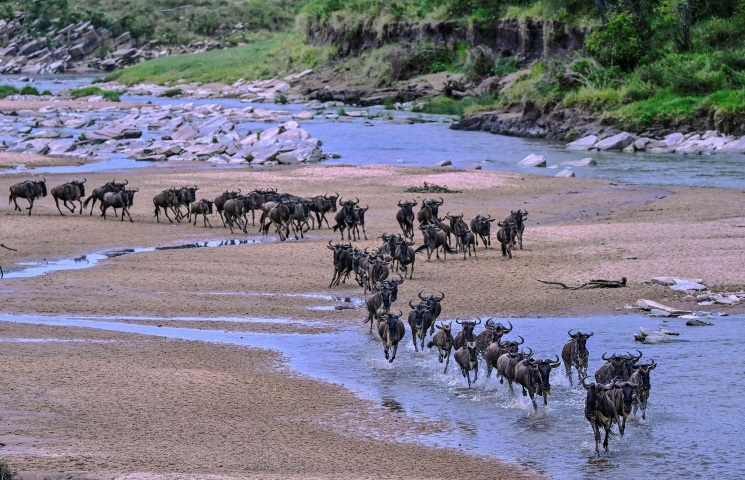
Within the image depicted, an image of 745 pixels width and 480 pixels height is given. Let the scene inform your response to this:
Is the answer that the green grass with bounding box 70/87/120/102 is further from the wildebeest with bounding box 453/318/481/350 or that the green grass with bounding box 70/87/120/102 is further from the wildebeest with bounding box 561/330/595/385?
the wildebeest with bounding box 561/330/595/385

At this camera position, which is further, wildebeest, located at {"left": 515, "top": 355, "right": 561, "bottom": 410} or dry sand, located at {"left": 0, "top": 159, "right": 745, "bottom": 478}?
wildebeest, located at {"left": 515, "top": 355, "right": 561, "bottom": 410}

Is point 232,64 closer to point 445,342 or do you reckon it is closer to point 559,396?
point 445,342

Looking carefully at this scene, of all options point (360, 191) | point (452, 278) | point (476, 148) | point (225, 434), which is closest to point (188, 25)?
point (476, 148)

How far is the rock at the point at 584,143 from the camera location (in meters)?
51.8

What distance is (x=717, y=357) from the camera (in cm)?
1675

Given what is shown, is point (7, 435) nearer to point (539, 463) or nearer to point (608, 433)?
point (539, 463)

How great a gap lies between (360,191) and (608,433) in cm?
2517

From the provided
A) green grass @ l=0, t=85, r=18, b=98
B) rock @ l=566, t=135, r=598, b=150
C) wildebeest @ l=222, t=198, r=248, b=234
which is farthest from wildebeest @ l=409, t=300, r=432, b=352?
green grass @ l=0, t=85, r=18, b=98

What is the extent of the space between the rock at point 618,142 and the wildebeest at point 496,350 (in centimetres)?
3660

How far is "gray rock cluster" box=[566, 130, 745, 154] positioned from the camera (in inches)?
1901

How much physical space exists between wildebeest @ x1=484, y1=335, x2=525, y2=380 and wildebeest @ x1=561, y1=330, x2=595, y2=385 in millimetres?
705

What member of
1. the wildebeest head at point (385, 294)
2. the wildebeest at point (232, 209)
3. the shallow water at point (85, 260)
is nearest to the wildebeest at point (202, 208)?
the wildebeest at point (232, 209)

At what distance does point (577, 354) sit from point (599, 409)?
2744mm

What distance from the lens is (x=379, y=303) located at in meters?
18.3
